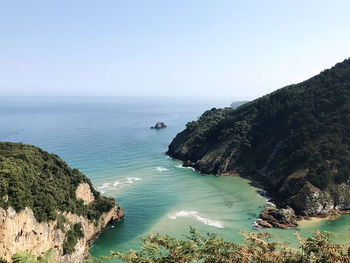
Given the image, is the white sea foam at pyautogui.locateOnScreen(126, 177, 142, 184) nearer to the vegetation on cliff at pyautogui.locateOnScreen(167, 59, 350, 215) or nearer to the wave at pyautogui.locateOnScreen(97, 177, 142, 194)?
the wave at pyautogui.locateOnScreen(97, 177, 142, 194)

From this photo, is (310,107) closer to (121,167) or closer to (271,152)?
(271,152)

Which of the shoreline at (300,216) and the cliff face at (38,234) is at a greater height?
the cliff face at (38,234)

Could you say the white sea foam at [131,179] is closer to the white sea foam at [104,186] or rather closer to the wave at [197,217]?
the white sea foam at [104,186]

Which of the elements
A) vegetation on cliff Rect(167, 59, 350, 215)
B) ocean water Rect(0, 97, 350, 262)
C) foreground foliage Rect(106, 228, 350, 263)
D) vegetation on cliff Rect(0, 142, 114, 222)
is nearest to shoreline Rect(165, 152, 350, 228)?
ocean water Rect(0, 97, 350, 262)

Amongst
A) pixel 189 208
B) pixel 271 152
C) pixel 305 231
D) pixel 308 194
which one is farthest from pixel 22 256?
pixel 271 152

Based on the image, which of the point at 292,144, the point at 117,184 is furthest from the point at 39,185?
the point at 292,144

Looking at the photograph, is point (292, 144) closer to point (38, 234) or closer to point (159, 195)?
point (159, 195)

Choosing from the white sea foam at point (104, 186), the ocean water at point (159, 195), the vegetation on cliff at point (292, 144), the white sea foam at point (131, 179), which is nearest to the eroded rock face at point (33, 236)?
the ocean water at point (159, 195)
